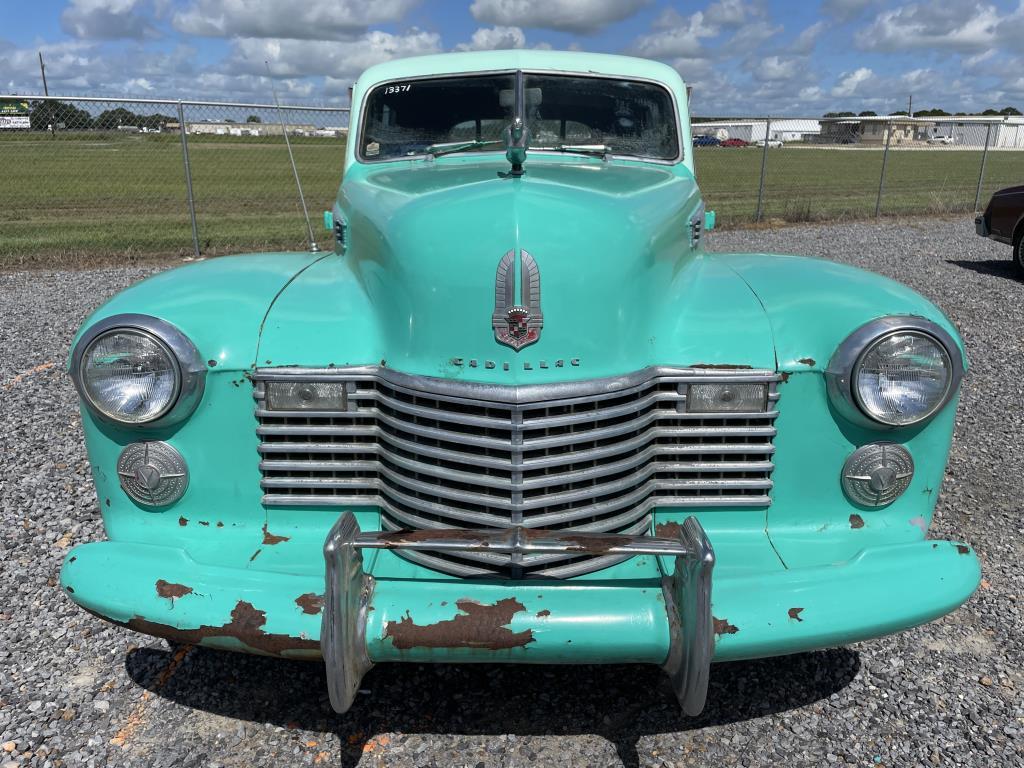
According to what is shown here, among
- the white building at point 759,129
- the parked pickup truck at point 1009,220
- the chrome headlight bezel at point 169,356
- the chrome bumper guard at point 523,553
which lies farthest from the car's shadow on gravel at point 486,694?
the white building at point 759,129

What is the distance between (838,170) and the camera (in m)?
28.1

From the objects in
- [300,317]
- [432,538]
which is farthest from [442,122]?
[432,538]

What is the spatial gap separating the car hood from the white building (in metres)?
10.00

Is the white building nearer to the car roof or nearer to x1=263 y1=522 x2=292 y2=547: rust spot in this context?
the car roof

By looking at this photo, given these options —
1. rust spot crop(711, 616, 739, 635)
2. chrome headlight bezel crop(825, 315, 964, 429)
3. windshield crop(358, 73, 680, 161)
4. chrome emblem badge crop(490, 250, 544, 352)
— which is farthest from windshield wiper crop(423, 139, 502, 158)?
rust spot crop(711, 616, 739, 635)

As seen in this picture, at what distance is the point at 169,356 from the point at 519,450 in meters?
1.10

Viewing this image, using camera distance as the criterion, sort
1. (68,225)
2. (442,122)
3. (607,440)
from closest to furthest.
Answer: (607,440)
(442,122)
(68,225)

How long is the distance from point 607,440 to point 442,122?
2078 millimetres

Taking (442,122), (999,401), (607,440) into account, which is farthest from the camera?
(999,401)

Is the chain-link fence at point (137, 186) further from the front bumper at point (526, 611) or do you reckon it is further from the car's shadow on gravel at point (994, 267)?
the car's shadow on gravel at point (994, 267)

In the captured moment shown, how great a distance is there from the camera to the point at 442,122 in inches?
149

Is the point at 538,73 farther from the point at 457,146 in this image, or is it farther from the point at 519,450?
the point at 519,450

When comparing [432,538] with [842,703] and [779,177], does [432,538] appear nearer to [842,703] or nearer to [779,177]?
[842,703]

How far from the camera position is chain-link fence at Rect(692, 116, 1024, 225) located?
1567 cm
